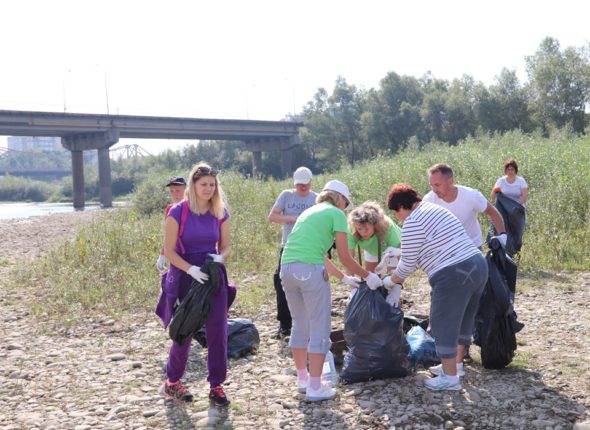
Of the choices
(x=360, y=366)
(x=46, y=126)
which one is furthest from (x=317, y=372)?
(x=46, y=126)

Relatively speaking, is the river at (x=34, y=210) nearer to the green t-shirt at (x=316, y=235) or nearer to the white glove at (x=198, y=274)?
the white glove at (x=198, y=274)

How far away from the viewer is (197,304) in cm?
438

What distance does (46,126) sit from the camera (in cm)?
4659

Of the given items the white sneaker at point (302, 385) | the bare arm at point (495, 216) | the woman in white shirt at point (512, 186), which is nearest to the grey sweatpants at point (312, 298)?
the white sneaker at point (302, 385)

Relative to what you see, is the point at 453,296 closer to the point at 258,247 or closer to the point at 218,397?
the point at 218,397

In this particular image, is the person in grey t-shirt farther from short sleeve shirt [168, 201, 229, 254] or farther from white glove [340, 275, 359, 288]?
short sleeve shirt [168, 201, 229, 254]

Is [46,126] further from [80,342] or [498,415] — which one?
[498,415]

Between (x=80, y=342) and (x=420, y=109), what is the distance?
161 feet

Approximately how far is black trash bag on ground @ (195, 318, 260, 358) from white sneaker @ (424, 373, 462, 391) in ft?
6.62

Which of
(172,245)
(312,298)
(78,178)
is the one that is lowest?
(312,298)

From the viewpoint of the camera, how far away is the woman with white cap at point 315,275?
445 cm

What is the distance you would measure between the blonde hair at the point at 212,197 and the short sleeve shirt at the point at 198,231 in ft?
0.15

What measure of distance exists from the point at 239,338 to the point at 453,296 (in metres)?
2.42

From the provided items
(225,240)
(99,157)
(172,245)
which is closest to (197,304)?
(172,245)
